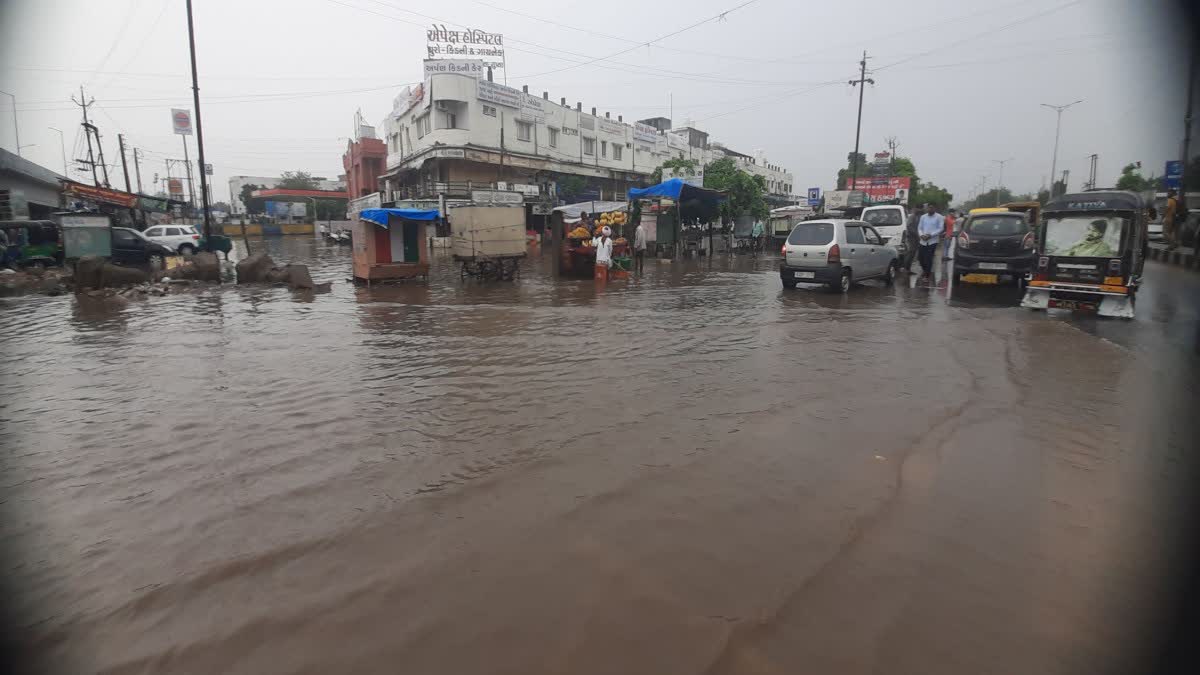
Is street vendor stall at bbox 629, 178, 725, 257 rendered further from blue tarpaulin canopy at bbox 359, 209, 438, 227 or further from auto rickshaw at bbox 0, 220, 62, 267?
auto rickshaw at bbox 0, 220, 62, 267

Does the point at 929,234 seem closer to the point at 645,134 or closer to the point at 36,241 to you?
the point at 36,241

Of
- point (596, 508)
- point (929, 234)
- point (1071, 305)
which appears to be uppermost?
point (929, 234)

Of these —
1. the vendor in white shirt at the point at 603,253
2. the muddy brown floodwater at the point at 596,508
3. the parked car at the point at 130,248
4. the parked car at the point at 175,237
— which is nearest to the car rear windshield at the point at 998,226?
the muddy brown floodwater at the point at 596,508

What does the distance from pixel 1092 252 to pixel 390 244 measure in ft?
47.5

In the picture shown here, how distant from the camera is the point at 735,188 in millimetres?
28797

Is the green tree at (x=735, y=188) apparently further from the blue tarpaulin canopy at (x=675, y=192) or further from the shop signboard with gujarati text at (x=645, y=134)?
the shop signboard with gujarati text at (x=645, y=134)

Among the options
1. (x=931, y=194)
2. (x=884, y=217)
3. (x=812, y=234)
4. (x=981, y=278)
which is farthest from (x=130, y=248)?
(x=931, y=194)

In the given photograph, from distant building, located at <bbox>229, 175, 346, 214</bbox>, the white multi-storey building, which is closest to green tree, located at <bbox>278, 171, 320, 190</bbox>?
distant building, located at <bbox>229, 175, 346, 214</bbox>

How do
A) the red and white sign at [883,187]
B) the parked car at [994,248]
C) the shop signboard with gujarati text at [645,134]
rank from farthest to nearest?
the red and white sign at [883,187] → the shop signboard with gujarati text at [645,134] → the parked car at [994,248]

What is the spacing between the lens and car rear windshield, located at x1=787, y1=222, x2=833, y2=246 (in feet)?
42.5

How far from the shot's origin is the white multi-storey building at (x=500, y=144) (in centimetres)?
3459

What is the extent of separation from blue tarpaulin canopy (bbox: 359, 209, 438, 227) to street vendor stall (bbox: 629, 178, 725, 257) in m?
8.76

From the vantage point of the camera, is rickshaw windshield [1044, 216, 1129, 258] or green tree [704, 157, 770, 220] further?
green tree [704, 157, 770, 220]

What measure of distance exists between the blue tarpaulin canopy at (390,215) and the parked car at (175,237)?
A: 55.6 feet
